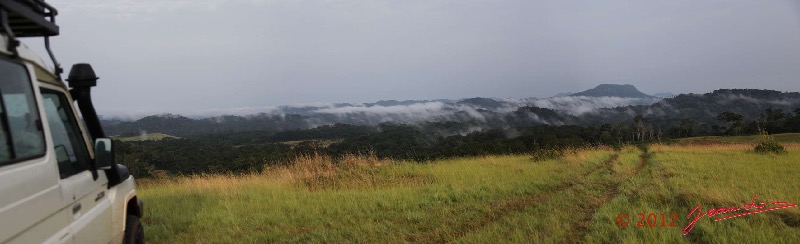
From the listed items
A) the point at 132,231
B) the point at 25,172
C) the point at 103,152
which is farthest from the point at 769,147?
the point at 25,172

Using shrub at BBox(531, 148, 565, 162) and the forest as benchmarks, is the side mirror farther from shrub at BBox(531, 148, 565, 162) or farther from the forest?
shrub at BBox(531, 148, 565, 162)

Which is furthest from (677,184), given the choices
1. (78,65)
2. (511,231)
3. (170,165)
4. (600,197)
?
(170,165)

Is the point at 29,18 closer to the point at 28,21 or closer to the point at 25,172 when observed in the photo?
the point at 28,21

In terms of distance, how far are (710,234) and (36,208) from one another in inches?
242

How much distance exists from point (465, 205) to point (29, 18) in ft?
21.0

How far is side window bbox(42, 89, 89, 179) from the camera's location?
9.66 feet

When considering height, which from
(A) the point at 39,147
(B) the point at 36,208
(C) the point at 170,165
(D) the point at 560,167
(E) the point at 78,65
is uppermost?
(E) the point at 78,65

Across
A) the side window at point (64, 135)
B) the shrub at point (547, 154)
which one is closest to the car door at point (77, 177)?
the side window at point (64, 135)

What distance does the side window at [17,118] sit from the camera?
2301mm

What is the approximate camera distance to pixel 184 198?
9586 mm

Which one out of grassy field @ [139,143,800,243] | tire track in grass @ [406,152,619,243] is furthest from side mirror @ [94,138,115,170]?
tire track in grass @ [406,152,619,243]

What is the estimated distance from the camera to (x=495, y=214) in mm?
7020

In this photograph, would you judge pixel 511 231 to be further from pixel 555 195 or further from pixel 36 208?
pixel 36 208

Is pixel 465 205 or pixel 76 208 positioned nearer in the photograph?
pixel 76 208
